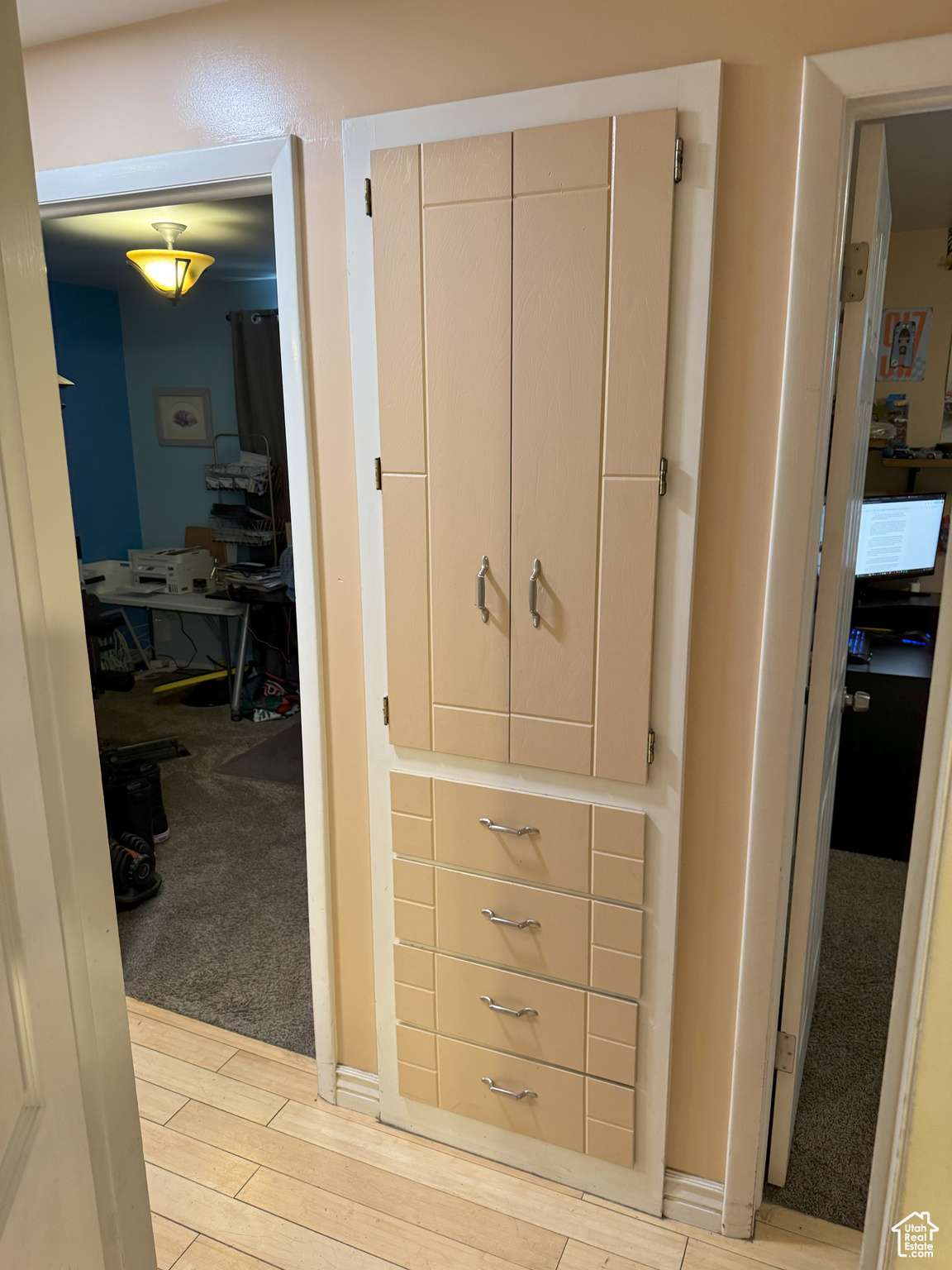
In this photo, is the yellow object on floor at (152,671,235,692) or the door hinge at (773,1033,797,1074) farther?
the yellow object on floor at (152,671,235,692)

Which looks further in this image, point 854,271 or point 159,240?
point 159,240

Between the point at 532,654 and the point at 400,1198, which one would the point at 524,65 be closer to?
the point at 532,654

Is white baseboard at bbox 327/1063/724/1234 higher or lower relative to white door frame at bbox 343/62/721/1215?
lower

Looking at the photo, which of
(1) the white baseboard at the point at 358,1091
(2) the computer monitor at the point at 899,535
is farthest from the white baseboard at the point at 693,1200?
(2) the computer monitor at the point at 899,535

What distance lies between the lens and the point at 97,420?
5.71m

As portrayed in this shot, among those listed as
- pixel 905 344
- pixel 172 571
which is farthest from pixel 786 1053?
pixel 172 571

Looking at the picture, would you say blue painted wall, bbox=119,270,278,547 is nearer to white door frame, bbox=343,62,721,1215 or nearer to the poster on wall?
the poster on wall

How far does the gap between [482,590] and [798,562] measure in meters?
0.59

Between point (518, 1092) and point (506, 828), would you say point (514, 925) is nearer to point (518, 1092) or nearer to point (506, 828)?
point (506, 828)

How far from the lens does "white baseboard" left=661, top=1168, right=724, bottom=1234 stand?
6.15 ft

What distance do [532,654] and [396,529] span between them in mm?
383

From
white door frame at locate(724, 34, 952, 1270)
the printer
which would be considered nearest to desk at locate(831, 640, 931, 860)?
white door frame at locate(724, 34, 952, 1270)

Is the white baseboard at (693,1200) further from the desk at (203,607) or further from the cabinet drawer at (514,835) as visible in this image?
the desk at (203,607)

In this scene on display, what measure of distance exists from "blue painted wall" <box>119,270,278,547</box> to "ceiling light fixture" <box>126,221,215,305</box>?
149 centimetres
